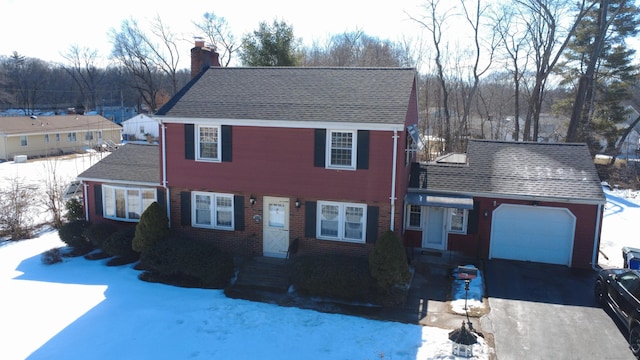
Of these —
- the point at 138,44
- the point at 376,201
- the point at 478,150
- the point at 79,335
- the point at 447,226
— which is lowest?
the point at 79,335

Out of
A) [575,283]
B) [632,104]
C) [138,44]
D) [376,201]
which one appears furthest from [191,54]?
[632,104]

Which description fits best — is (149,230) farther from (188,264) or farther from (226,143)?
(226,143)

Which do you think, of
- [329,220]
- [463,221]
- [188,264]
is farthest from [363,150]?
[188,264]

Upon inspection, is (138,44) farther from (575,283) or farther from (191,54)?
(575,283)

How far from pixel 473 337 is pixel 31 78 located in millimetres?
105561

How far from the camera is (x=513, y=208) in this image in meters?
16.9

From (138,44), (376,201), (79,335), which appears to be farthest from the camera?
(138,44)

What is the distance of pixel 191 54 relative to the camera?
19.6 metres

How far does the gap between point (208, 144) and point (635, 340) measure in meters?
13.5

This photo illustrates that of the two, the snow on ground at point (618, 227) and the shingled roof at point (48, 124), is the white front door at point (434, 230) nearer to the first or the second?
the snow on ground at point (618, 227)

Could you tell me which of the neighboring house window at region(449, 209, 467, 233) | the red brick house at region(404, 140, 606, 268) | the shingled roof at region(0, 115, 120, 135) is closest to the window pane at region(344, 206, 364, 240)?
the red brick house at region(404, 140, 606, 268)

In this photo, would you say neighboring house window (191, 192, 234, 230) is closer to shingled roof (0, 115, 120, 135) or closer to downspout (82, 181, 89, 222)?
downspout (82, 181, 89, 222)

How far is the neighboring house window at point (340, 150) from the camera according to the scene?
14.8 m

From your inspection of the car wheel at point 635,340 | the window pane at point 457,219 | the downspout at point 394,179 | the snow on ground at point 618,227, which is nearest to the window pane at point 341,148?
the downspout at point 394,179
